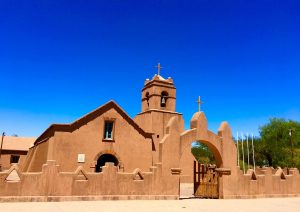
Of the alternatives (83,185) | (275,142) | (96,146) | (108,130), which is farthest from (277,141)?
(83,185)

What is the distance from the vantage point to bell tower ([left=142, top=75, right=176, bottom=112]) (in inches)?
1323

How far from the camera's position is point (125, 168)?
2670cm

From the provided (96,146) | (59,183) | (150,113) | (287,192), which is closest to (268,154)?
(150,113)

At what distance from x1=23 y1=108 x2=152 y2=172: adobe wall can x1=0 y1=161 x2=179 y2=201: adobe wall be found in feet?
30.9

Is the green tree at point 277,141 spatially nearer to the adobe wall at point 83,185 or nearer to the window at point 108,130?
the window at point 108,130

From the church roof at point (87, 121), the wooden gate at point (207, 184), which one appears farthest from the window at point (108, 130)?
the wooden gate at point (207, 184)

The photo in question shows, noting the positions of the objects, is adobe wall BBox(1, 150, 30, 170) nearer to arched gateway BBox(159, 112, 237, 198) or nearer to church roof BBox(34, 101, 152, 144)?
church roof BBox(34, 101, 152, 144)

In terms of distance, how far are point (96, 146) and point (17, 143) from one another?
32.4 m

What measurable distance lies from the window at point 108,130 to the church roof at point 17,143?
30.0 meters

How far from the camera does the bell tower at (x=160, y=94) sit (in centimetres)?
3359

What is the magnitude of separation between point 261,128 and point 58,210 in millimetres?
54044

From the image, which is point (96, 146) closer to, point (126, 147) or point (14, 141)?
point (126, 147)

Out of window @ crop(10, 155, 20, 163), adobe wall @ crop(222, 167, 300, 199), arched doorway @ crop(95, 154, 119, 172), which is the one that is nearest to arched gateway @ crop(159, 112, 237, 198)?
adobe wall @ crop(222, 167, 300, 199)

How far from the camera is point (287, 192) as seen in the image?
20047 millimetres
